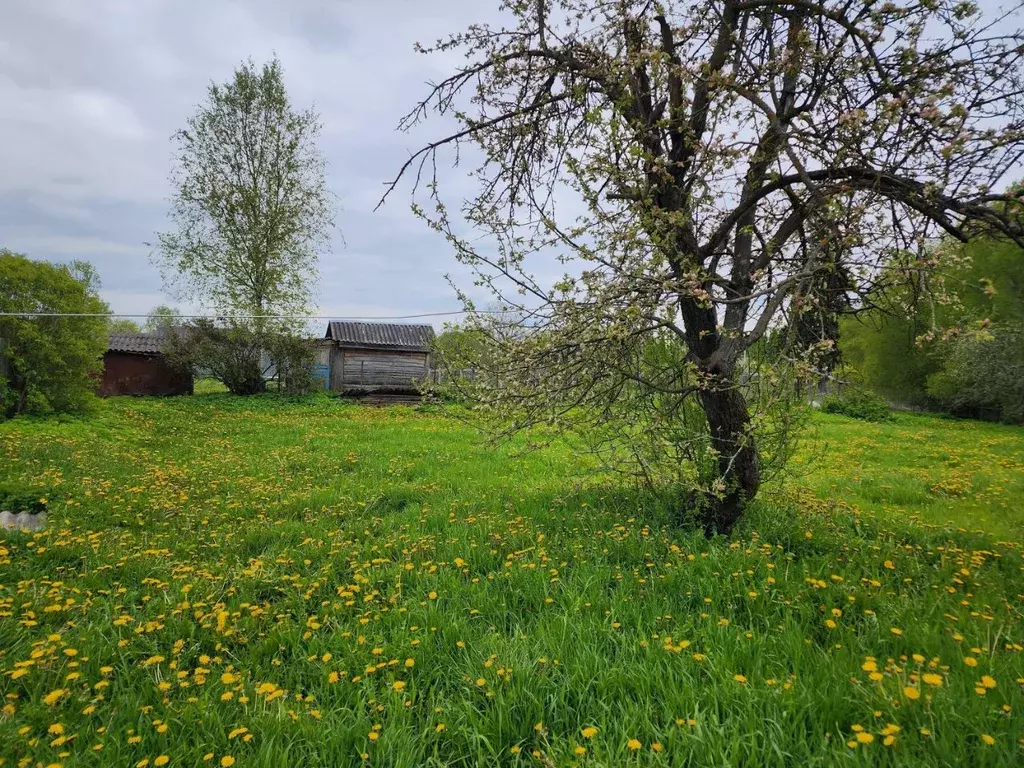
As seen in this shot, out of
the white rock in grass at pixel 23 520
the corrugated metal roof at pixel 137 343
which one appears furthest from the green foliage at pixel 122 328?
the white rock in grass at pixel 23 520

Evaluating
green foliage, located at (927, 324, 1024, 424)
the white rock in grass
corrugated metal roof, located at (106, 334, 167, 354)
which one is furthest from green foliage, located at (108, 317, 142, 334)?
green foliage, located at (927, 324, 1024, 424)

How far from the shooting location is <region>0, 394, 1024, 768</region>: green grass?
2.04 metres

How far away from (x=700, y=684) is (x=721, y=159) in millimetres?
3301

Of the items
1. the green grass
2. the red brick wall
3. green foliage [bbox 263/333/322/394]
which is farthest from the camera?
the red brick wall

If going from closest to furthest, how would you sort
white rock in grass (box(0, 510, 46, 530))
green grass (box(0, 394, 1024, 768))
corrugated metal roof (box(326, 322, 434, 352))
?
green grass (box(0, 394, 1024, 768))
white rock in grass (box(0, 510, 46, 530))
corrugated metal roof (box(326, 322, 434, 352))

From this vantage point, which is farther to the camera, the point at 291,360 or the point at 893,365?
the point at 893,365

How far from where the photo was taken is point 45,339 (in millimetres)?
11398

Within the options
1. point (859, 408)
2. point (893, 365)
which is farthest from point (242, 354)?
point (893, 365)

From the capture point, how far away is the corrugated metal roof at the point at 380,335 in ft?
87.1

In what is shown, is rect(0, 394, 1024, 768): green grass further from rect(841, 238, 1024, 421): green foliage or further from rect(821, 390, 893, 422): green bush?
rect(821, 390, 893, 422): green bush

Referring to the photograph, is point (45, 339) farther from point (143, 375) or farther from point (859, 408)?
point (859, 408)

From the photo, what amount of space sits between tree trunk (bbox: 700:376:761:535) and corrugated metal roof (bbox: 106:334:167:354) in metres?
24.8

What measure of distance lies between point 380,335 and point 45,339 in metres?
Answer: 16.5

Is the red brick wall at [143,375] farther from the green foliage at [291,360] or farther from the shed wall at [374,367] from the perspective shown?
the shed wall at [374,367]
